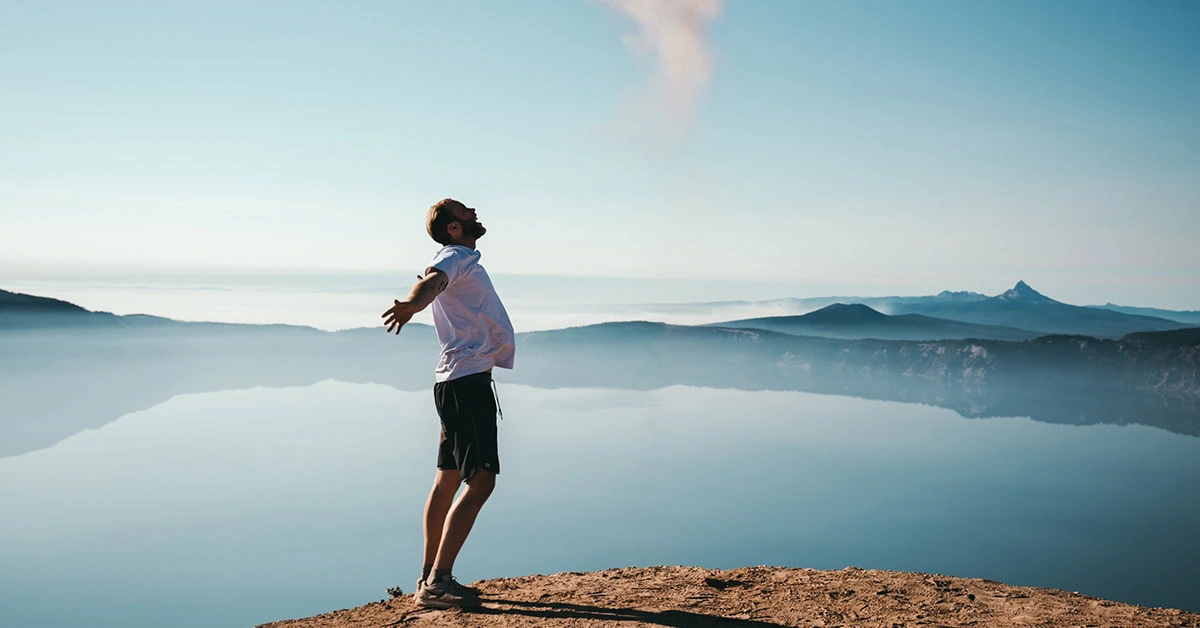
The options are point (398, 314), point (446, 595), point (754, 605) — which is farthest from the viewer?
point (754, 605)

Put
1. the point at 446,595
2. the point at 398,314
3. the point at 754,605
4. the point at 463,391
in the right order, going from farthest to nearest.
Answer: the point at 754,605 → the point at 446,595 → the point at 463,391 → the point at 398,314

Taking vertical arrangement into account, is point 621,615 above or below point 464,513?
below

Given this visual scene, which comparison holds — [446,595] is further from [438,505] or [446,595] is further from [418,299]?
[418,299]

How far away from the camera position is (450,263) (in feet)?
12.9

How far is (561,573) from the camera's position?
205 inches

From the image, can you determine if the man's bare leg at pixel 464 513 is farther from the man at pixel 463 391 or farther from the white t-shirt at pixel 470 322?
the white t-shirt at pixel 470 322

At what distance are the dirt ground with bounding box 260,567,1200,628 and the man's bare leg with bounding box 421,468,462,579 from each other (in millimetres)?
408

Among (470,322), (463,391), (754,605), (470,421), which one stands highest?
(470,322)

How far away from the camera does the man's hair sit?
14.0 ft

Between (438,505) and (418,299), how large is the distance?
1402 millimetres

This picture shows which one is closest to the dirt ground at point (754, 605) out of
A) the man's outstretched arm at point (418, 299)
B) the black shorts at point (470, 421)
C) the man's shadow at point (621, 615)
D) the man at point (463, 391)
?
the man's shadow at point (621, 615)

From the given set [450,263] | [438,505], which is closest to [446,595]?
[438,505]

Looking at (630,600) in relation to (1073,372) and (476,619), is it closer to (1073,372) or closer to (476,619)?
(476,619)

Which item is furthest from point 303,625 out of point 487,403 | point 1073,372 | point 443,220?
point 1073,372
